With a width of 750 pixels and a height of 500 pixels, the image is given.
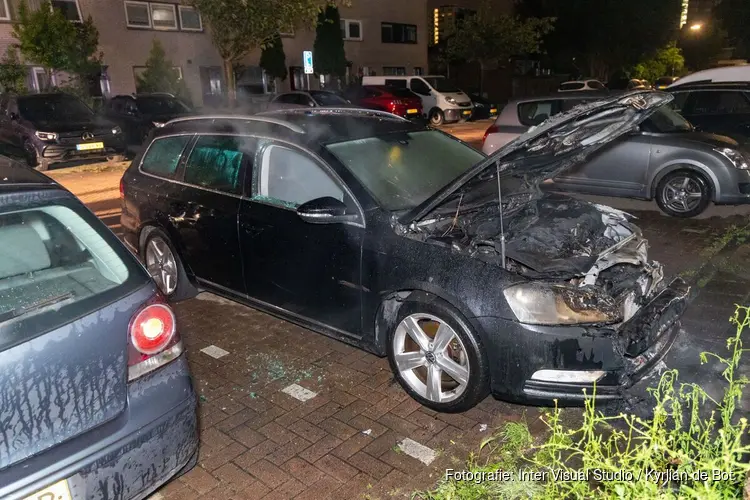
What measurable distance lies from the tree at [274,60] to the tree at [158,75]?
4884 millimetres

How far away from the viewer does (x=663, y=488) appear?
2.42 metres

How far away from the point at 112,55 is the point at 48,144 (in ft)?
38.4

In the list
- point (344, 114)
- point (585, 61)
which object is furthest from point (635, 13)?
point (344, 114)

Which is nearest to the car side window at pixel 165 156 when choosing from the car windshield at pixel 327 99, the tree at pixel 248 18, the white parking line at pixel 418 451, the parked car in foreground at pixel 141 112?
the white parking line at pixel 418 451

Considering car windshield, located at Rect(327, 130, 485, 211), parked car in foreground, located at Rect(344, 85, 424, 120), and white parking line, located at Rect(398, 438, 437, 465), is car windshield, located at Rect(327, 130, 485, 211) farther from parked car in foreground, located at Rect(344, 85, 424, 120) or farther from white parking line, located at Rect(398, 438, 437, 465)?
parked car in foreground, located at Rect(344, 85, 424, 120)

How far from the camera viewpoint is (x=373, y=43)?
106ft

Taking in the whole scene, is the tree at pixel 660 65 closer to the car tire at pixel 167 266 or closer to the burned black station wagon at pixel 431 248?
the burned black station wagon at pixel 431 248

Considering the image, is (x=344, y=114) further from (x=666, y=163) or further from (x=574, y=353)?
(x=666, y=163)

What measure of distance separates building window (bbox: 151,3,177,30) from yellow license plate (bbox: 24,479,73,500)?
25.4 metres

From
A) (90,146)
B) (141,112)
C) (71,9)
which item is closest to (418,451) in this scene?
(90,146)

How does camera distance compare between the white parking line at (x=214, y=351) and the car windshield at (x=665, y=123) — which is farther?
the car windshield at (x=665, y=123)

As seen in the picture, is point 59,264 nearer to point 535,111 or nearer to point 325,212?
point 325,212

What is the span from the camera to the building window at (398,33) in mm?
32797

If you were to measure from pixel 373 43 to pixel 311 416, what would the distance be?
102ft
